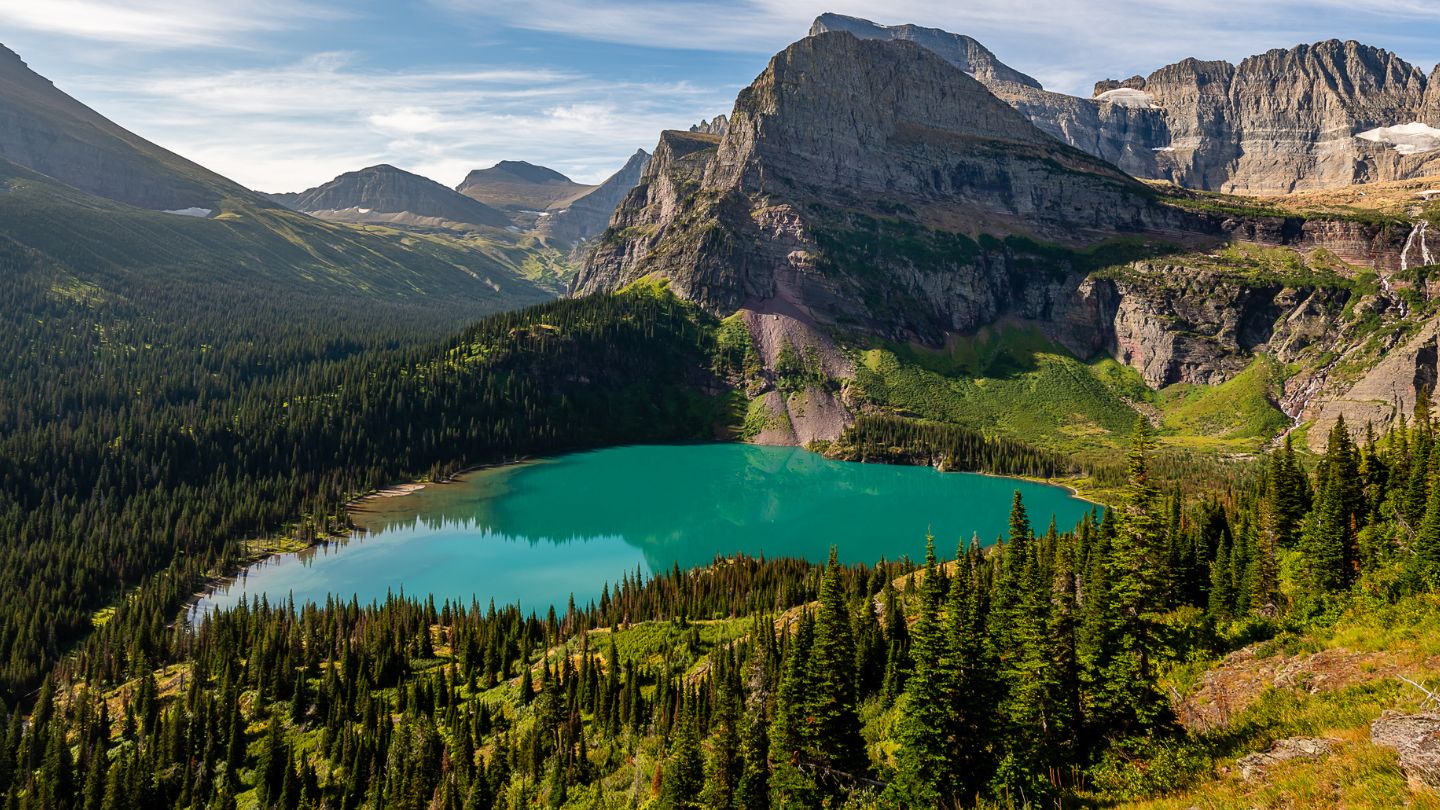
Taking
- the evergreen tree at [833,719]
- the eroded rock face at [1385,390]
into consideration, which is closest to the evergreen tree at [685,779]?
the evergreen tree at [833,719]

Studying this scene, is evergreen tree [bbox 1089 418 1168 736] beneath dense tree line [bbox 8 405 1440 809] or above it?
above

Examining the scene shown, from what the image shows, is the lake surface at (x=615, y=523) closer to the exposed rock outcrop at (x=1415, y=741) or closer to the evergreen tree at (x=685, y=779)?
the evergreen tree at (x=685, y=779)

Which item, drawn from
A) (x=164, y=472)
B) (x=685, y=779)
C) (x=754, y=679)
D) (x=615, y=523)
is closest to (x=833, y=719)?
(x=685, y=779)

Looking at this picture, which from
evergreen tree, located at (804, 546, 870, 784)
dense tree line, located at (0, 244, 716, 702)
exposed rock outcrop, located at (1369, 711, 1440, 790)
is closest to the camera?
exposed rock outcrop, located at (1369, 711, 1440, 790)

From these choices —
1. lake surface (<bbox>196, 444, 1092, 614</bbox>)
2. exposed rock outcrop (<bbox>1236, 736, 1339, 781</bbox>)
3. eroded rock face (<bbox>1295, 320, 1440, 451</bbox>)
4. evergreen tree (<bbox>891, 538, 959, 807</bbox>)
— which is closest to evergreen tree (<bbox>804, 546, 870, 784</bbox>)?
evergreen tree (<bbox>891, 538, 959, 807</bbox>)

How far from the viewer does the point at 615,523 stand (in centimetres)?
14388

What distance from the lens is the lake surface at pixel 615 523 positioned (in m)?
113

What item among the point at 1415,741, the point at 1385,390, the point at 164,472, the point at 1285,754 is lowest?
the point at 164,472

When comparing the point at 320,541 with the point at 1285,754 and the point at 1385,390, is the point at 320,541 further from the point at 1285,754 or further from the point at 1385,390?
the point at 1385,390

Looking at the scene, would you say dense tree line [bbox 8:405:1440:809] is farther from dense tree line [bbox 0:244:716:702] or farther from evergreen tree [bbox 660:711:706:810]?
dense tree line [bbox 0:244:716:702]

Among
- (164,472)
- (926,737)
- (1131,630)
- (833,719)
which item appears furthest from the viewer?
(164,472)

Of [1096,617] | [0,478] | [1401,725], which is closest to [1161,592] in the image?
[1096,617]

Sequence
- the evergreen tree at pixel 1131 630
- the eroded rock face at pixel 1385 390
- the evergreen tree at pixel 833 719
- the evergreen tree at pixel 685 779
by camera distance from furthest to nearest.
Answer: the eroded rock face at pixel 1385 390 → the evergreen tree at pixel 833 719 → the evergreen tree at pixel 685 779 → the evergreen tree at pixel 1131 630

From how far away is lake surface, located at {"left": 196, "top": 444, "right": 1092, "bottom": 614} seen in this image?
113 m
